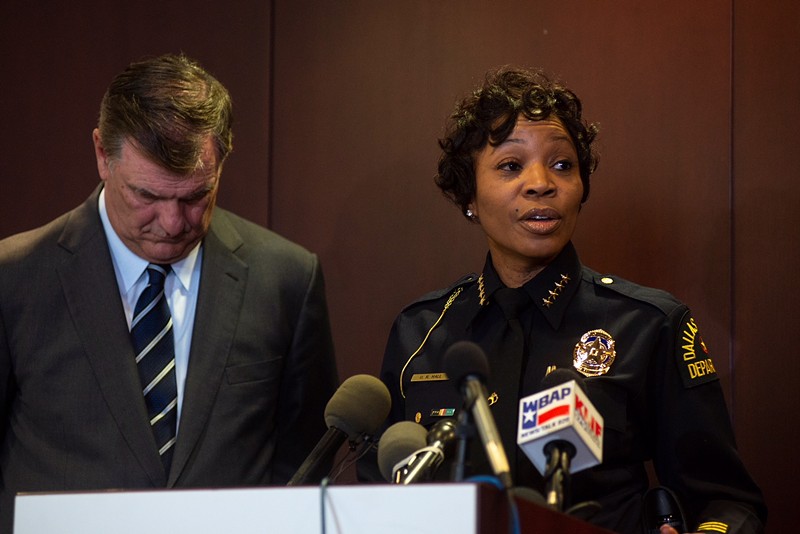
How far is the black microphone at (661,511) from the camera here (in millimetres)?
2176

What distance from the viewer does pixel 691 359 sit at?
2320 millimetres

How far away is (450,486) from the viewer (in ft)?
4.23

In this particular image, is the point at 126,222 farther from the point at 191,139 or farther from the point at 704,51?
the point at 704,51

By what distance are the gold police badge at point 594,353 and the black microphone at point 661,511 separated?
0.27 meters

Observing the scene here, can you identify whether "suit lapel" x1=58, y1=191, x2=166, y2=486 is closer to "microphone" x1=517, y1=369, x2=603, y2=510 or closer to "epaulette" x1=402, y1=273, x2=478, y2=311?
"epaulette" x1=402, y1=273, x2=478, y2=311

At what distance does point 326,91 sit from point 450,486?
7.26ft


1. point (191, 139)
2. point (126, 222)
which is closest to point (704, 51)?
point (191, 139)

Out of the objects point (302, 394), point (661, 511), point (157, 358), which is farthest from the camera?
point (302, 394)

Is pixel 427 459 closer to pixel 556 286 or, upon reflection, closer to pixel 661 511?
pixel 661 511

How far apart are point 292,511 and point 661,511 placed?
1.04 m

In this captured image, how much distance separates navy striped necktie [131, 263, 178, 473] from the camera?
262cm

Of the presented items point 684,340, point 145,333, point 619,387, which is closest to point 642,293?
point 684,340

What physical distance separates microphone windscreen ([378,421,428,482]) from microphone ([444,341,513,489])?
7.4 inches

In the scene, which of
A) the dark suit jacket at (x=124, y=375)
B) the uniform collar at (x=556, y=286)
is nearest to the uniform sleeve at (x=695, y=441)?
the uniform collar at (x=556, y=286)
